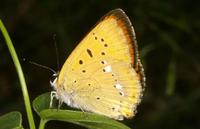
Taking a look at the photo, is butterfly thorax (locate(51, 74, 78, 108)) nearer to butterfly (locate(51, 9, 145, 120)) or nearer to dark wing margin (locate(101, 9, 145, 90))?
butterfly (locate(51, 9, 145, 120))

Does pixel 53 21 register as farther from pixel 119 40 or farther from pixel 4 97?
pixel 119 40

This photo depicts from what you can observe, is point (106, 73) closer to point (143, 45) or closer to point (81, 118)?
point (81, 118)

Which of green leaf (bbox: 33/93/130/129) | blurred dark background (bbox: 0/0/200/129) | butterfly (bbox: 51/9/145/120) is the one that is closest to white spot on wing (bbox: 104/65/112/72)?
butterfly (bbox: 51/9/145/120)

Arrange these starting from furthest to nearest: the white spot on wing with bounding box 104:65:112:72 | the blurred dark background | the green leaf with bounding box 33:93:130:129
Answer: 1. the blurred dark background
2. the white spot on wing with bounding box 104:65:112:72
3. the green leaf with bounding box 33:93:130:129

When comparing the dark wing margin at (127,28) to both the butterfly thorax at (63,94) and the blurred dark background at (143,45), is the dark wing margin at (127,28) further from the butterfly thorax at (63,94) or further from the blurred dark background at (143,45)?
the blurred dark background at (143,45)

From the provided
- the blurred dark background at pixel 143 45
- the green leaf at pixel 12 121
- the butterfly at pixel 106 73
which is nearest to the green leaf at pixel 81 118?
the green leaf at pixel 12 121

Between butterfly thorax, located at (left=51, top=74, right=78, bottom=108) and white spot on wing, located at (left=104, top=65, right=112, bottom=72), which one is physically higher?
white spot on wing, located at (left=104, top=65, right=112, bottom=72)

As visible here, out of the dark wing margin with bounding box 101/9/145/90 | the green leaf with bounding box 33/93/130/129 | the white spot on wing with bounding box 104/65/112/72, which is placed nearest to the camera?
the green leaf with bounding box 33/93/130/129
